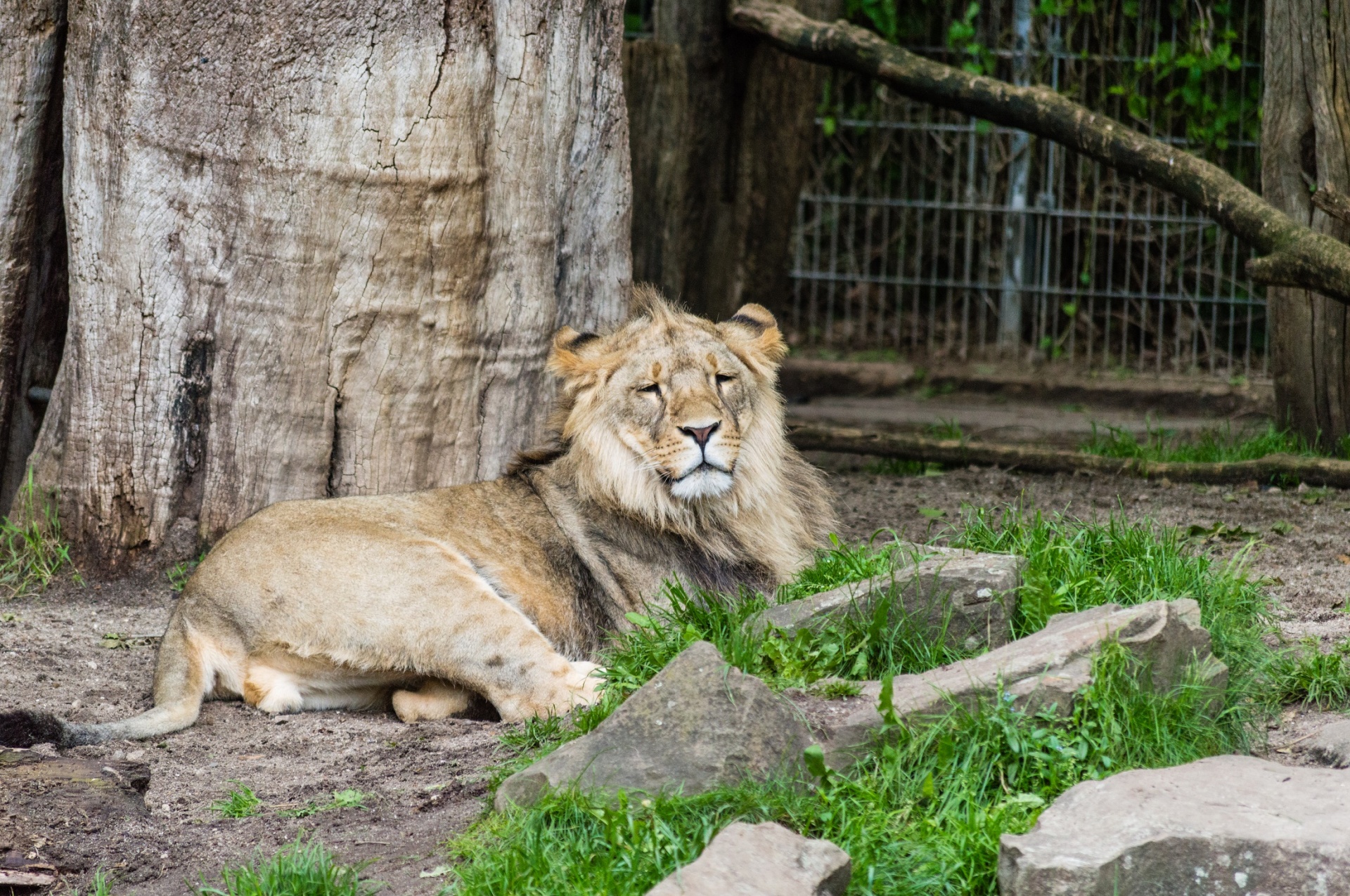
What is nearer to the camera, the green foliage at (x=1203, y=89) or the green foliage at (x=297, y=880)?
the green foliage at (x=297, y=880)

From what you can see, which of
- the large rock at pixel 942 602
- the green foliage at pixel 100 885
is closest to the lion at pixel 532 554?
the large rock at pixel 942 602

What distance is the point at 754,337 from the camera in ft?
16.4

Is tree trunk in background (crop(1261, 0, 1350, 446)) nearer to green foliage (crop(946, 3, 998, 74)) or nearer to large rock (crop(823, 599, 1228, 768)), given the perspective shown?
large rock (crop(823, 599, 1228, 768))

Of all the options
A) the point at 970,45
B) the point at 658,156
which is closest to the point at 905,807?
the point at 658,156

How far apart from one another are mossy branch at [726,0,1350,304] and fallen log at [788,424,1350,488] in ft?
3.39

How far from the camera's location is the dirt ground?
338cm

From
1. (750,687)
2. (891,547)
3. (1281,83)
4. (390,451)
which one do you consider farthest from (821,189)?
(750,687)

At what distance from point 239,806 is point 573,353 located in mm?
1900

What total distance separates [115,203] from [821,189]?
7.55 m

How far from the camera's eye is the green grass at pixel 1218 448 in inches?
273

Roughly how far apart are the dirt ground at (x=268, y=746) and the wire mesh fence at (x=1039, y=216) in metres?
4.96

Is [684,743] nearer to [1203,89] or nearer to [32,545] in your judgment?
[32,545]

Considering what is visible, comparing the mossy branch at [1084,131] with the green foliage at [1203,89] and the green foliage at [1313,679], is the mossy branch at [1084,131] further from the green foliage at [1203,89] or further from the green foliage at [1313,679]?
the green foliage at [1203,89]

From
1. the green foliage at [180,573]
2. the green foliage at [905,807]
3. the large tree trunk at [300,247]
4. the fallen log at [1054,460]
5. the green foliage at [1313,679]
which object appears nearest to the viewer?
the green foliage at [905,807]
